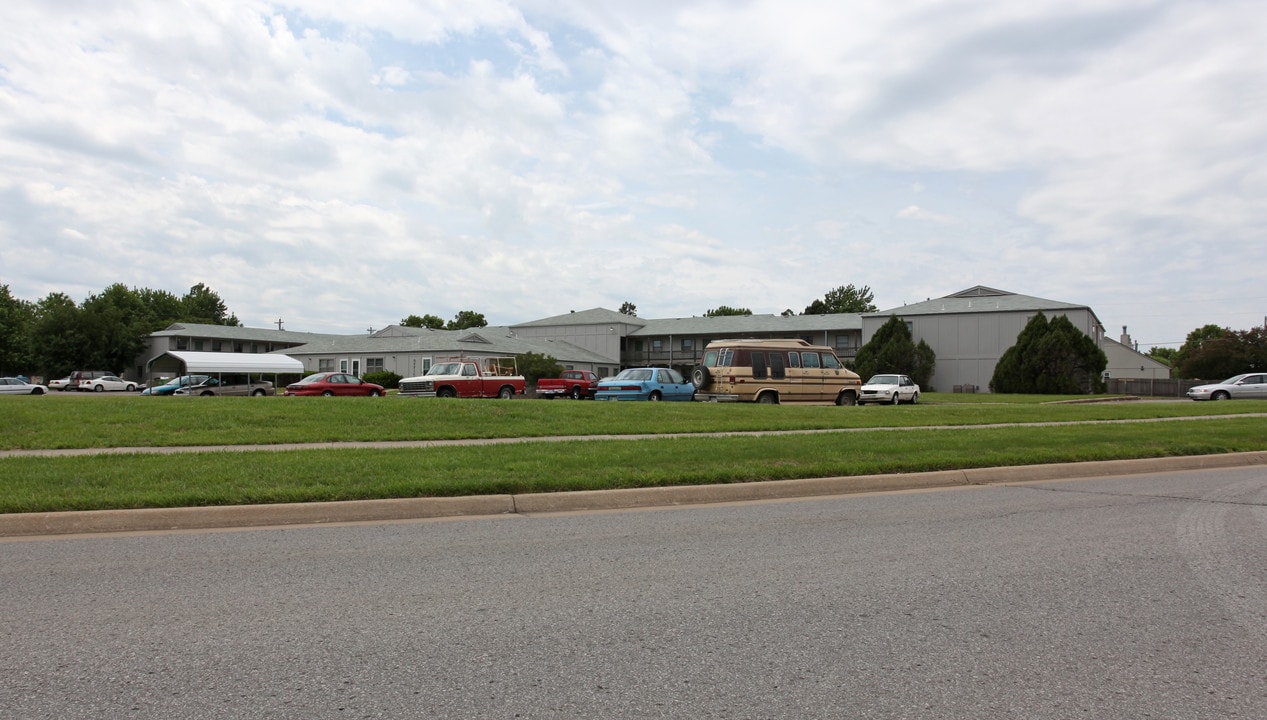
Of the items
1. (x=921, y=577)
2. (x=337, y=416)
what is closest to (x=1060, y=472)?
(x=921, y=577)

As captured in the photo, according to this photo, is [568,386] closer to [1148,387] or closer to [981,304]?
[981,304]

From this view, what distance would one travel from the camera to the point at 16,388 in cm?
4400

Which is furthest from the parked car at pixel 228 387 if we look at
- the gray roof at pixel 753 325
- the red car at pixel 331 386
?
the gray roof at pixel 753 325

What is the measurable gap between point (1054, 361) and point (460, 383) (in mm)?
33482

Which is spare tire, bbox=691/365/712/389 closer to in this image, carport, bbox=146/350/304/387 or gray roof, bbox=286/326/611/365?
carport, bbox=146/350/304/387

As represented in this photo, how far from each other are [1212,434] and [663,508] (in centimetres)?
1312

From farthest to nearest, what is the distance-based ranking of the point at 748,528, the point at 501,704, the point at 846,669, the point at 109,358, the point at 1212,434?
the point at 109,358
the point at 1212,434
the point at 748,528
the point at 846,669
the point at 501,704

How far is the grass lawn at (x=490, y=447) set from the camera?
909 cm

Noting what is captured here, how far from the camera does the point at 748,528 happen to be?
784 cm

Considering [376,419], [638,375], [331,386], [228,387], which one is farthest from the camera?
[228,387]

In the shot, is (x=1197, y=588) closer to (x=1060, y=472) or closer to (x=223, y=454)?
(x=1060, y=472)

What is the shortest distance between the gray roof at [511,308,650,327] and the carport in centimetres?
3575

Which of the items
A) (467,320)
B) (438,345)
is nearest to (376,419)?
(438,345)

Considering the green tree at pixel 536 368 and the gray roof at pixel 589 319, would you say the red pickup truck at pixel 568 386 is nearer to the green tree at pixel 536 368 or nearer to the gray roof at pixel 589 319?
the green tree at pixel 536 368
